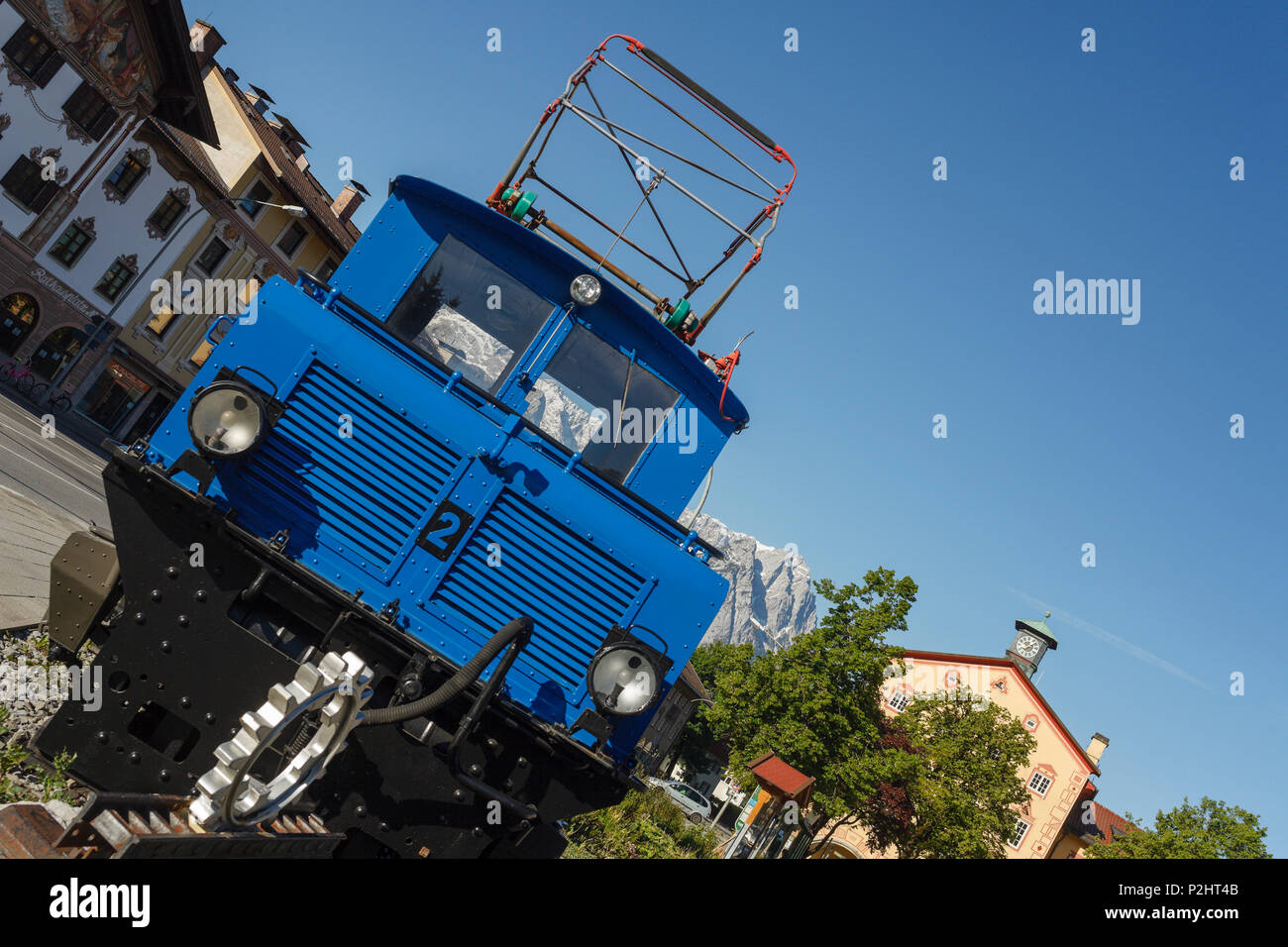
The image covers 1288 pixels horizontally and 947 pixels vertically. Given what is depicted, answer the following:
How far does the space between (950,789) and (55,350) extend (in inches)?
1396

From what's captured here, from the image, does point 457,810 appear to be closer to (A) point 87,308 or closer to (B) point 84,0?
(B) point 84,0

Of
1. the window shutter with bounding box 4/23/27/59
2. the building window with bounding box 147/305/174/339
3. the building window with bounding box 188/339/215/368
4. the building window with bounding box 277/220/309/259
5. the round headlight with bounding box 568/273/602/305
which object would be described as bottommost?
the building window with bounding box 188/339/215/368

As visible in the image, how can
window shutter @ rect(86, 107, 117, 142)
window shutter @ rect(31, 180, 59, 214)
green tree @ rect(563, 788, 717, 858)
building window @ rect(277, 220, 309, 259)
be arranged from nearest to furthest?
1. green tree @ rect(563, 788, 717, 858)
2. window shutter @ rect(31, 180, 59, 214)
3. window shutter @ rect(86, 107, 117, 142)
4. building window @ rect(277, 220, 309, 259)

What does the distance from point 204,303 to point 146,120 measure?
8.63m

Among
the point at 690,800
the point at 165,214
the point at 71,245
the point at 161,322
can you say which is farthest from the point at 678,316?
the point at 690,800

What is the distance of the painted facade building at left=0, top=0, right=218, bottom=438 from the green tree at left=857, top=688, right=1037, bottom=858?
32.1 meters

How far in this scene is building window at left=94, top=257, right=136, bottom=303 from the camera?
103ft

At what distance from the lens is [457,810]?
17.1ft

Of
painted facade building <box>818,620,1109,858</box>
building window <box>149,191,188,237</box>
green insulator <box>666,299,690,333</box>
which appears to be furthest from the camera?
painted facade building <box>818,620,1109,858</box>

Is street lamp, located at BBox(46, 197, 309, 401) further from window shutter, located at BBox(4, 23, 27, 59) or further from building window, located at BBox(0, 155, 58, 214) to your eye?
window shutter, located at BBox(4, 23, 27, 59)

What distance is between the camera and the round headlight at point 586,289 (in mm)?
6395

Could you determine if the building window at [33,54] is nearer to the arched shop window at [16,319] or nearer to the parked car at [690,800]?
the arched shop window at [16,319]

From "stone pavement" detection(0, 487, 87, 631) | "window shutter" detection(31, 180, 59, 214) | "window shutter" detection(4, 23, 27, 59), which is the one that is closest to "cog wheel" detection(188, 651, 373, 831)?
"stone pavement" detection(0, 487, 87, 631)

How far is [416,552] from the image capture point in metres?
5.60
